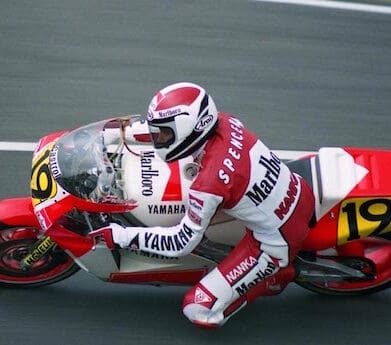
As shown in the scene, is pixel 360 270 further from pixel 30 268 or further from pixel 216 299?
pixel 30 268

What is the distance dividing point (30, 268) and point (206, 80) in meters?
2.99

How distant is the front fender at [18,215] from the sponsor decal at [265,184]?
1384mm

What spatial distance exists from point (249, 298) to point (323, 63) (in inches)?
141

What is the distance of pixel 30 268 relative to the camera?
602 cm

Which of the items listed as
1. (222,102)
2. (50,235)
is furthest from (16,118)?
(50,235)

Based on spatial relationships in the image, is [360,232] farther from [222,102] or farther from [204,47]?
[204,47]

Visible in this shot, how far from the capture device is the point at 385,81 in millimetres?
8680

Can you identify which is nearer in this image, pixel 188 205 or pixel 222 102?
pixel 188 205

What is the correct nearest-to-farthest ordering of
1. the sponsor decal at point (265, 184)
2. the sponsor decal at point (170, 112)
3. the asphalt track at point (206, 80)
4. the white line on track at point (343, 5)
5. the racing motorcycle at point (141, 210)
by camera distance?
1. the sponsor decal at point (170, 112)
2. the sponsor decal at point (265, 184)
3. the racing motorcycle at point (141, 210)
4. the asphalt track at point (206, 80)
5. the white line on track at point (343, 5)

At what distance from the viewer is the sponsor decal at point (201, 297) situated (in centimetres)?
560

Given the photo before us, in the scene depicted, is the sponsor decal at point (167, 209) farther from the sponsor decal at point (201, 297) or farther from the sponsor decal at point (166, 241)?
the sponsor decal at point (201, 297)

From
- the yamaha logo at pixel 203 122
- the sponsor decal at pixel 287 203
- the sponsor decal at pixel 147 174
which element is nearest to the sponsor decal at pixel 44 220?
the sponsor decal at pixel 147 174

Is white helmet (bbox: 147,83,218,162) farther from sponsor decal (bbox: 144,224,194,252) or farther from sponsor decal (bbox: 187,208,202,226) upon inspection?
sponsor decal (bbox: 144,224,194,252)

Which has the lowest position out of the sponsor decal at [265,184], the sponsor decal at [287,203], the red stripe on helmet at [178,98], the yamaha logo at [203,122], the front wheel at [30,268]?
the front wheel at [30,268]
